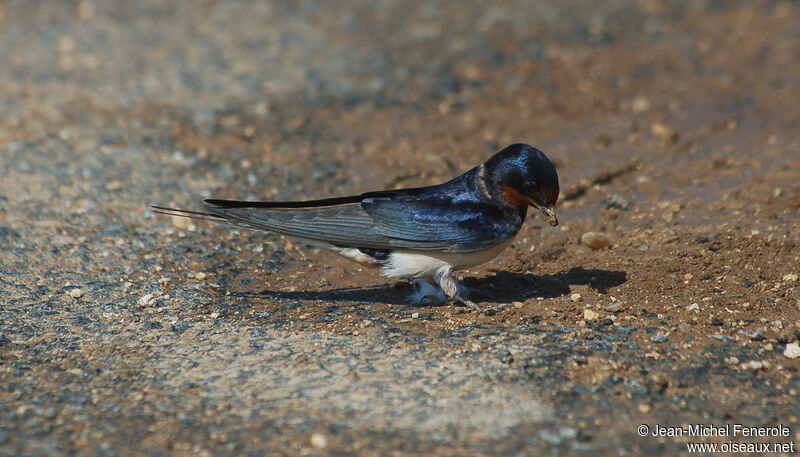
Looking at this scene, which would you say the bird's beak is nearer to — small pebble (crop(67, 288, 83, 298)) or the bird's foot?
the bird's foot

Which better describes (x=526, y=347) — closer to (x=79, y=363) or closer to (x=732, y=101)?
(x=79, y=363)

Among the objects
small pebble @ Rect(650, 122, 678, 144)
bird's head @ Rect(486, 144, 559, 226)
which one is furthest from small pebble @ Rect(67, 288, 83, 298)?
small pebble @ Rect(650, 122, 678, 144)

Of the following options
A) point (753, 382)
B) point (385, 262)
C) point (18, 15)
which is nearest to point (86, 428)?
point (385, 262)

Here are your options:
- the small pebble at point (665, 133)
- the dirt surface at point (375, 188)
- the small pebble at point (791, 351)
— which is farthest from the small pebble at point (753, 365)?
the small pebble at point (665, 133)

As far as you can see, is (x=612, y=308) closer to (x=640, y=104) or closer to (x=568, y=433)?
(x=568, y=433)

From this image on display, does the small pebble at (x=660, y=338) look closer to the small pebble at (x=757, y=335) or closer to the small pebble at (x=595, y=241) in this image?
the small pebble at (x=757, y=335)

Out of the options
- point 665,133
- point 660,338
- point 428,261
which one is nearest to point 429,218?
point 428,261
